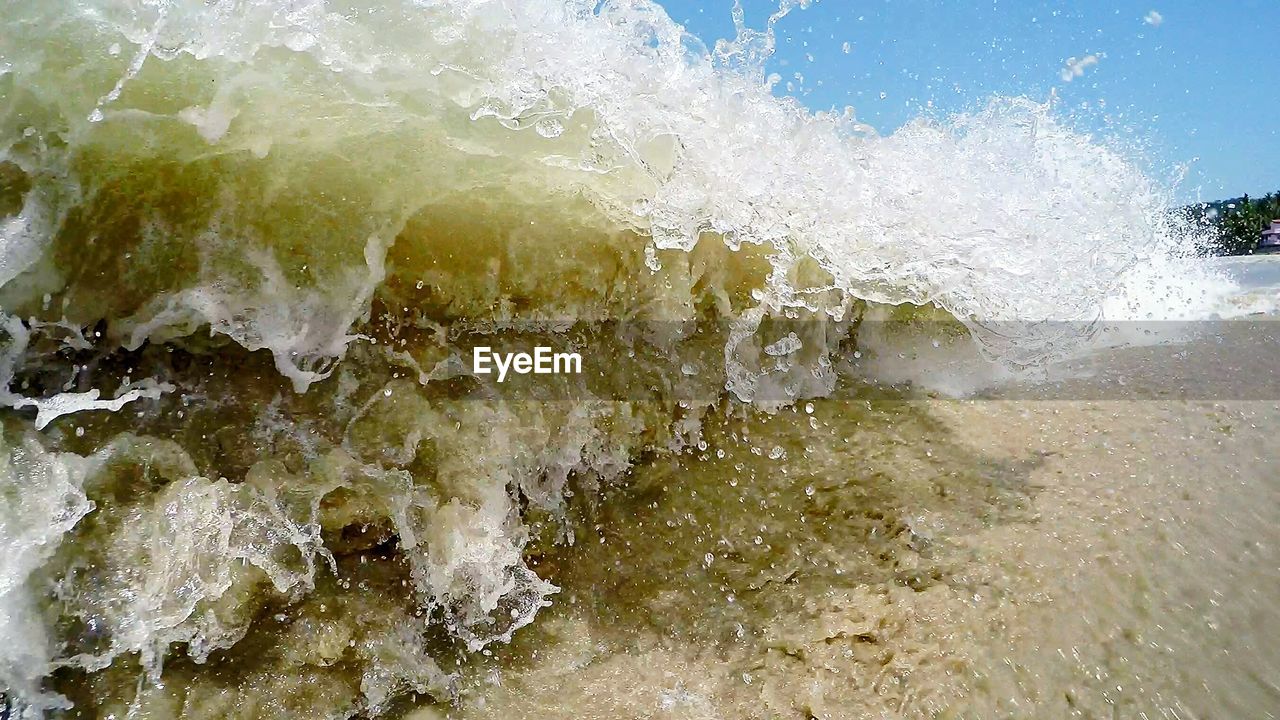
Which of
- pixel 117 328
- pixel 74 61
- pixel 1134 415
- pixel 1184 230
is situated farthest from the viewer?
pixel 1184 230

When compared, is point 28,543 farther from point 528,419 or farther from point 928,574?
point 928,574

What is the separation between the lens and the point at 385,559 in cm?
220

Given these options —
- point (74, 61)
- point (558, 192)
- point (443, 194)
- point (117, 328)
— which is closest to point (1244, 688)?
point (558, 192)

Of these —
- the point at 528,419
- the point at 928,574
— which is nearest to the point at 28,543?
the point at 528,419

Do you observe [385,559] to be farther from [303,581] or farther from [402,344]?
[402,344]

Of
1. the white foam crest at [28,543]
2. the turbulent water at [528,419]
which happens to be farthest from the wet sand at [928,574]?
the white foam crest at [28,543]

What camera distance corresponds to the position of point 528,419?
2412 millimetres

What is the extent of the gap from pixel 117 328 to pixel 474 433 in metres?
0.99

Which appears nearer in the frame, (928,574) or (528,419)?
(928,574)

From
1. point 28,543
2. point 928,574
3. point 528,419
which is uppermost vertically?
point 928,574

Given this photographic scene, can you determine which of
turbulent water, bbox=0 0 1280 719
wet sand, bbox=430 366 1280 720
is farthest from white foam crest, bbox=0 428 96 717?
wet sand, bbox=430 366 1280 720

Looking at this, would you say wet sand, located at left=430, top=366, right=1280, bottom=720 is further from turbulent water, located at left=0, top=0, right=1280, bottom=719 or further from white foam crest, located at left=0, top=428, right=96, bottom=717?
white foam crest, located at left=0, top=428, right=96, bottom=717

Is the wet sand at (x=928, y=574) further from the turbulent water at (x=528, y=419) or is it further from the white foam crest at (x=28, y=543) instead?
the white foam crest at (x=28, y=543)

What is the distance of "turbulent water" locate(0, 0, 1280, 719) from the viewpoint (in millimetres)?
1849
